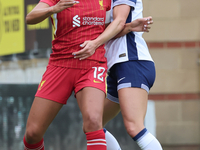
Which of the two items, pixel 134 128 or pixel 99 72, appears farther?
pixel 99 72

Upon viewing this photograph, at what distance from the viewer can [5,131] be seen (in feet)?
15.8

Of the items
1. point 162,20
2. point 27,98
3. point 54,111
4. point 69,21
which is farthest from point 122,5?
point 162,20

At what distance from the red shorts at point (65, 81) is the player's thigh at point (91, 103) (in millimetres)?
77

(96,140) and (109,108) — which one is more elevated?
(109,108)

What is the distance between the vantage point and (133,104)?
2.81 m

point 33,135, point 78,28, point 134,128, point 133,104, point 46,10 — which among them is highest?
point 46,10

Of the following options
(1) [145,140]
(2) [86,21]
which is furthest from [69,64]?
(1) [145,140]

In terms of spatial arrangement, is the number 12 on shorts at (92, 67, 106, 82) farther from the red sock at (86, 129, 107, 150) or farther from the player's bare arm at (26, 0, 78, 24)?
the player's bare arm at (26, 0, 78, 24)

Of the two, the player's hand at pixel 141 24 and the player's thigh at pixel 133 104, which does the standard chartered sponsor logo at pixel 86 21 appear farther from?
the player's thigh at pixel 133 104

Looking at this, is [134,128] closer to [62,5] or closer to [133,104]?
[133,104]

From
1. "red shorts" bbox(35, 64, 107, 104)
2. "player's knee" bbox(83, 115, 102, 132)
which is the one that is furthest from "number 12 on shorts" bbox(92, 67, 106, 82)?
"player's knee" bbox(83, 115, 102, 132)

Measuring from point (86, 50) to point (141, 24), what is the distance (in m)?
0.57

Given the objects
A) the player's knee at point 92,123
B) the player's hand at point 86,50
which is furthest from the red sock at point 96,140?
the player's hand at point 86,50

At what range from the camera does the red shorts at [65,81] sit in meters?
2.87
